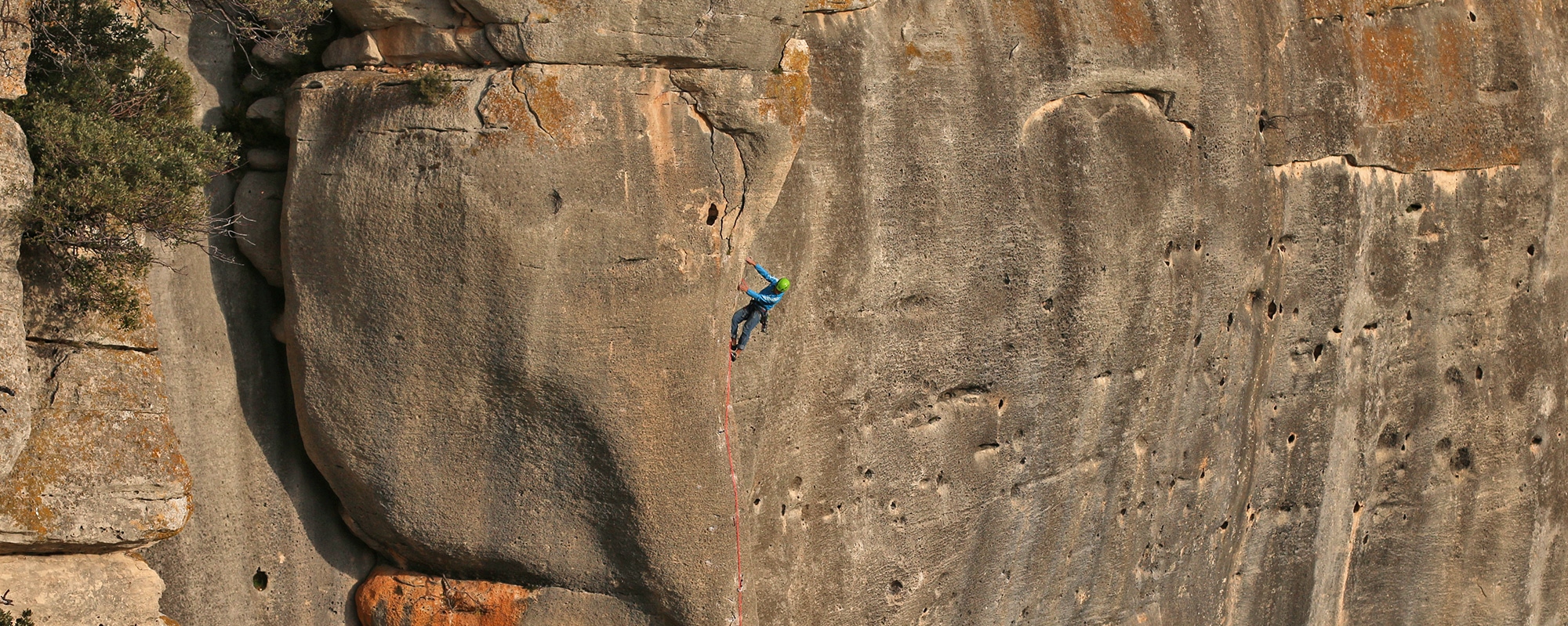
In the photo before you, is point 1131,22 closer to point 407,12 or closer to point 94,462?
point 407,12

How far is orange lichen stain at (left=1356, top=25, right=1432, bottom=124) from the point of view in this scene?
9.86 metres

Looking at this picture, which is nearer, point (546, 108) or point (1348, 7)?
point (546, 108)

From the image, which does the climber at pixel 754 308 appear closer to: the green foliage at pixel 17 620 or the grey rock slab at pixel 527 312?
the grey rock slab at pixel 527 312

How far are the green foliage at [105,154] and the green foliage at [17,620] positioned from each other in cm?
156

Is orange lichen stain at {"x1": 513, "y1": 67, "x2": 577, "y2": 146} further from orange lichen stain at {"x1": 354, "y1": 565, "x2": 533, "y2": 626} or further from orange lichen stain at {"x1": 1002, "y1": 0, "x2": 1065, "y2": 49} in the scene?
orange lichen stain at {"x1": 1002, "y1": 0, "x2": 1065, "y2": 49}

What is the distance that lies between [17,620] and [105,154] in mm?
2423

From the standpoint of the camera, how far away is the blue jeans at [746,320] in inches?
306

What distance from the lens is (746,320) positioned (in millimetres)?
7781

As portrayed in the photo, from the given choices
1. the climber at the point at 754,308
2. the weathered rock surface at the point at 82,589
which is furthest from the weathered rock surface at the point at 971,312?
the weathered rock surface at the point at 82,589

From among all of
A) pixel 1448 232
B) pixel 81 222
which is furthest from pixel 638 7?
pixel 1448 232

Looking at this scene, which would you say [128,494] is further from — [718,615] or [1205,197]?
[1205,197]

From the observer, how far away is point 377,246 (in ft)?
23.6

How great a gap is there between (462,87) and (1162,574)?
6513 mm

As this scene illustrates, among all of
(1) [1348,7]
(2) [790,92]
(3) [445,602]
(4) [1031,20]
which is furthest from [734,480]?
(1) [1348,7]
